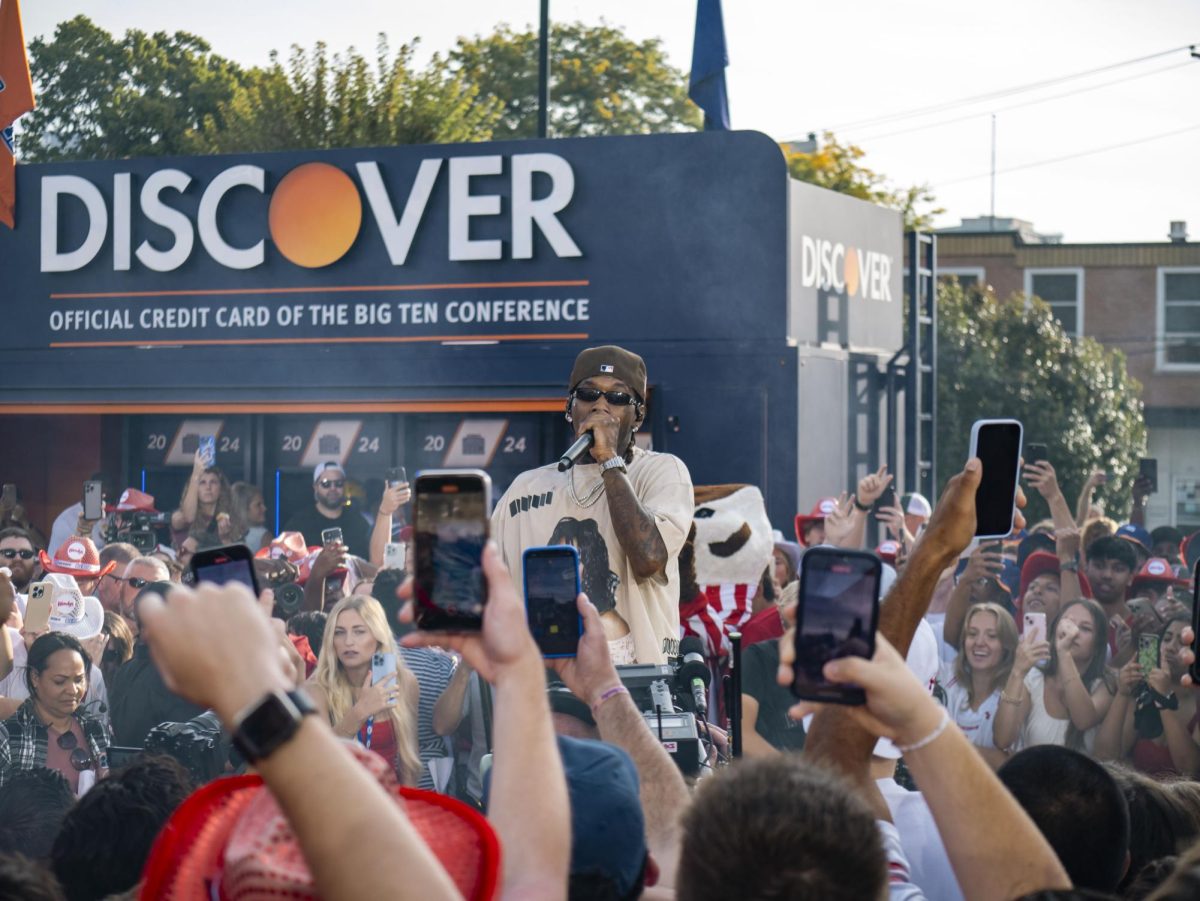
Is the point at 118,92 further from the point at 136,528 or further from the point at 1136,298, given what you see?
the point at 136,528

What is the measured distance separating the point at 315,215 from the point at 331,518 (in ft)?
7.91

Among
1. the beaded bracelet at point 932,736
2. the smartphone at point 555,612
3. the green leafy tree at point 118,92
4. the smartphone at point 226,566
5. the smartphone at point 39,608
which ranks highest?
the green leafy tree at point 118,92

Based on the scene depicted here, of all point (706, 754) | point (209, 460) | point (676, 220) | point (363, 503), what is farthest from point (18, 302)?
point (706, 754)

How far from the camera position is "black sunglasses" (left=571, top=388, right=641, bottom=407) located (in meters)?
4.29

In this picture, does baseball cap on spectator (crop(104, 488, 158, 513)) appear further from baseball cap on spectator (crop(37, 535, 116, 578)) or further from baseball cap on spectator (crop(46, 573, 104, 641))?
baseball cap on spectator (crop(46, 573, 104, 641))

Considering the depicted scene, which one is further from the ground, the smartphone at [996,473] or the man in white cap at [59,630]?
the smartphone at [996,473]

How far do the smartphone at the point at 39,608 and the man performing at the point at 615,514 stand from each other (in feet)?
8.90

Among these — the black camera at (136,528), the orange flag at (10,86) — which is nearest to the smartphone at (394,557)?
the black camera at (136,528)

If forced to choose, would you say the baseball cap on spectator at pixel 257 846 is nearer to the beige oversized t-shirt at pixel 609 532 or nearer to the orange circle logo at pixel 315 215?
the beige oversized t-shirt at pixel 609 532

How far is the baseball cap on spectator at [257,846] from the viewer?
1560mm

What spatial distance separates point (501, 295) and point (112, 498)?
3.70 m

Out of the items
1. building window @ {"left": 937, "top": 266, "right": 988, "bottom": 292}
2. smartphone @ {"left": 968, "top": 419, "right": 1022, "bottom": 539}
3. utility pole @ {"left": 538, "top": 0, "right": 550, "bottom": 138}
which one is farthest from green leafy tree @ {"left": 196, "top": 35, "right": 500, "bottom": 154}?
smartphone @ {"left": 968, "top": 419, "right": 1022, "bottom": 539}

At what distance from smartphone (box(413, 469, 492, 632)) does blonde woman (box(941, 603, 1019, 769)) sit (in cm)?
463

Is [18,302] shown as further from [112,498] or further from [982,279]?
[982,279]
